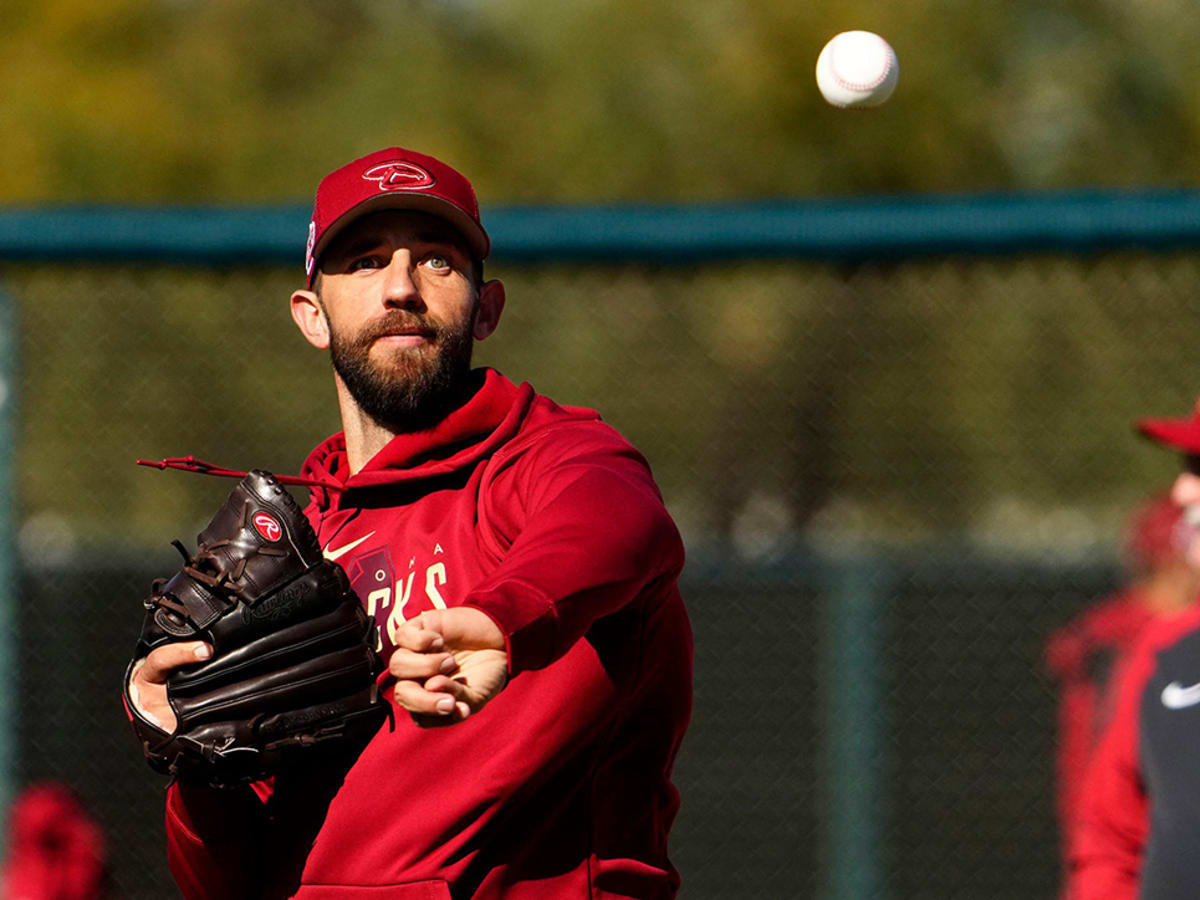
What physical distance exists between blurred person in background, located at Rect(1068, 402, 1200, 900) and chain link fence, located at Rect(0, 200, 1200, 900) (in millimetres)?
1774

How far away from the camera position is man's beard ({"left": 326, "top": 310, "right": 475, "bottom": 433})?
2.56 metres

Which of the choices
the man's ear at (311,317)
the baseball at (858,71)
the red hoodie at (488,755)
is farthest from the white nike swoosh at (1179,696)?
the man's ear at (311,317)

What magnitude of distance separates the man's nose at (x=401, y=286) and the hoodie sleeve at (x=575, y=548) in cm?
37

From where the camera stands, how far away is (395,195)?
8.38ft

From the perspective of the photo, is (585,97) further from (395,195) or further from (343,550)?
(343,550)

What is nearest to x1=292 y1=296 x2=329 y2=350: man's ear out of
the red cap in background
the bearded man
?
the bearded man

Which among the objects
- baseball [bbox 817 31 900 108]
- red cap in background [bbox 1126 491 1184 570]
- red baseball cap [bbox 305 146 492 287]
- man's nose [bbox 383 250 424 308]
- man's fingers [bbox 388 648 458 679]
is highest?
baseball [bbox 817 31 900 108]

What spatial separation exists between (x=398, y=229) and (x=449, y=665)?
1016 mm

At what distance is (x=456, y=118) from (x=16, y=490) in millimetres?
12029

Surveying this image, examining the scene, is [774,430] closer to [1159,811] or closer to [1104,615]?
[1104,615]

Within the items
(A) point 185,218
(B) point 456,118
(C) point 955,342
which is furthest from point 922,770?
(B) point 456,118

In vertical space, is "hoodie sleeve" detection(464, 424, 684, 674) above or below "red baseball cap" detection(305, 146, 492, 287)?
below

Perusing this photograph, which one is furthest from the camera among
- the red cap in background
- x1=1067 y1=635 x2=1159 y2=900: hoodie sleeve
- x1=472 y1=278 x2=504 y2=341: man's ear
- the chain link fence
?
the red cap in background

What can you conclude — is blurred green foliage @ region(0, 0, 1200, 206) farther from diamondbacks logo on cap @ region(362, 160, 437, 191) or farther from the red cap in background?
diamondbacks logo on cap @ region(362, 160, 437, 191)
